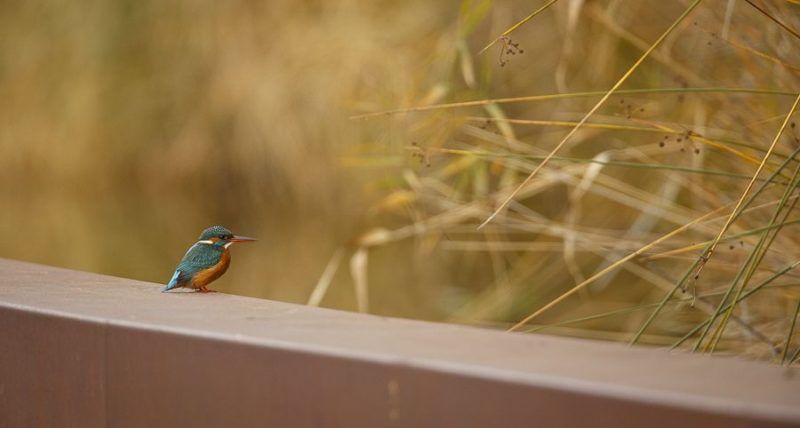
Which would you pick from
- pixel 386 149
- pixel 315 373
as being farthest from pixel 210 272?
pixel 386 149

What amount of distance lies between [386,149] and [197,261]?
1869 millimetres

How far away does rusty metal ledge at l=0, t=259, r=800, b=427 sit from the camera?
0.82 meters

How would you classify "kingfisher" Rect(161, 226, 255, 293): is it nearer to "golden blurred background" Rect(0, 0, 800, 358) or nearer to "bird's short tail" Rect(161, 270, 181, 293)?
"bird's short tail" Rect(161, 270, 181, 293)

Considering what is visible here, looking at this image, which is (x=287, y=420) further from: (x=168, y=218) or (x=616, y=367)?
(x=168, y=218)

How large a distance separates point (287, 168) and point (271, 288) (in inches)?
79.7

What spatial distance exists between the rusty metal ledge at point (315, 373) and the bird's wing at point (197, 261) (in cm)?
2

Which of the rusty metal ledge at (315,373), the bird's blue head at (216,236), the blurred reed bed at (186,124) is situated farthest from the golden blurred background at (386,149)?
the rusty metal ledge at (315,373)

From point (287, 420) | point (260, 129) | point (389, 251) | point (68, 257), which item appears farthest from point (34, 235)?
point (287, 420)

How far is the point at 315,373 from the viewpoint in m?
0.97

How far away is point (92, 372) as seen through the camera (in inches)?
44.8

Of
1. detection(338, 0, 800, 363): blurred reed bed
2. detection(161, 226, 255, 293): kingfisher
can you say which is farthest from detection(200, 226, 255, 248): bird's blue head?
detection(338, 0, 800, 363): blurred reed bed

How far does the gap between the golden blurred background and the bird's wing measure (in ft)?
1.98

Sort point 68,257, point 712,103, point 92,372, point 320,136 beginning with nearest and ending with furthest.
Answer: point 92,372, point 712,103, point 68,257, point 320,136

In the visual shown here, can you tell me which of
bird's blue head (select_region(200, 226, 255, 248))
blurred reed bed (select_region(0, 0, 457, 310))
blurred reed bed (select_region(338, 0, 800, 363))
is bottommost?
blurred reed bed (select_region(0, 0, 457, 310))
